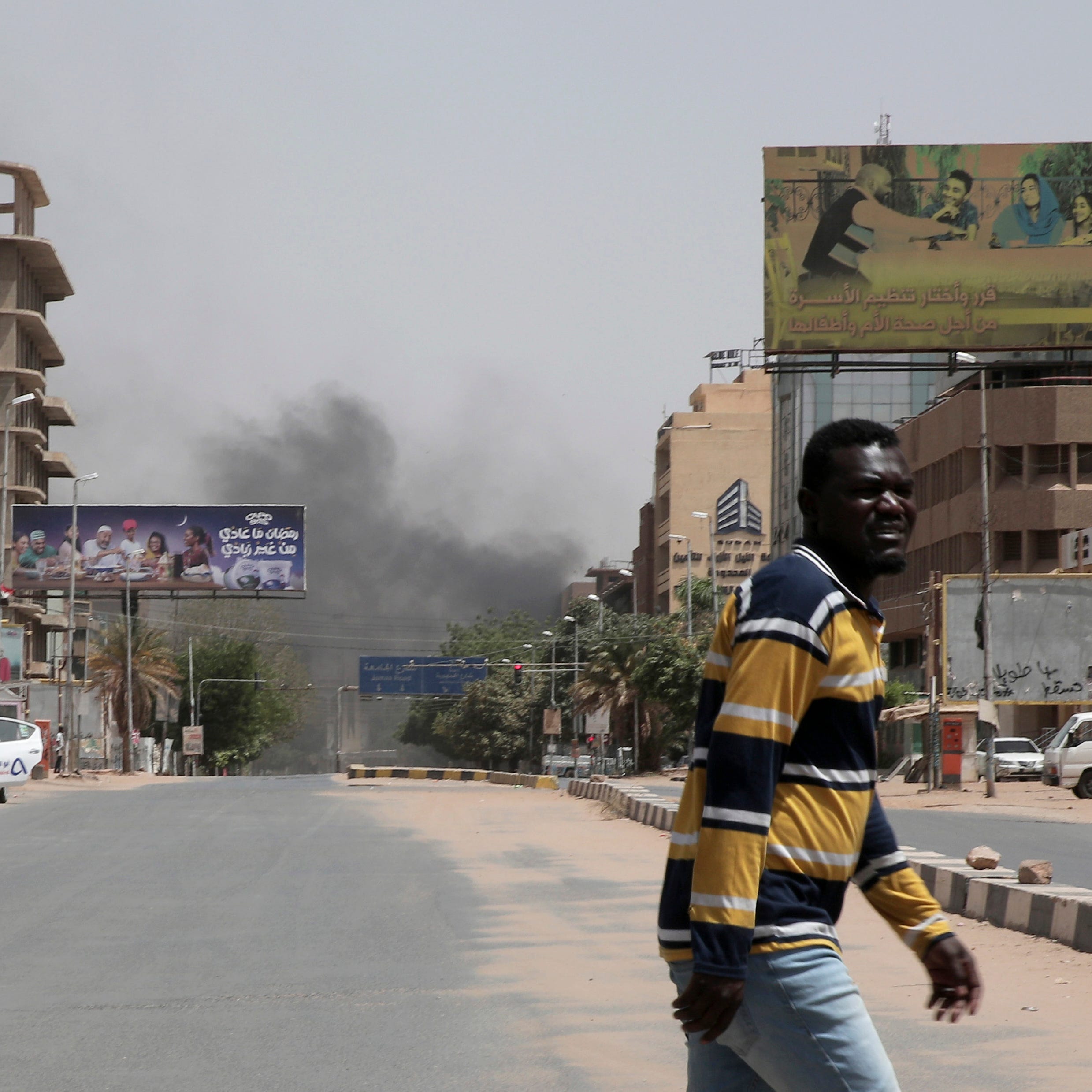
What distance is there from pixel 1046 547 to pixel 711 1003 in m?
61.1

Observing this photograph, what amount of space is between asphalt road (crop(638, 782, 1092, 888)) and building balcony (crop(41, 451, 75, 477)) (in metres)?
65.2

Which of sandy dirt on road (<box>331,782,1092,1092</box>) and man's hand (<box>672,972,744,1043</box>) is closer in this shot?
man's hand (<box>672,972,744,1043</box>)

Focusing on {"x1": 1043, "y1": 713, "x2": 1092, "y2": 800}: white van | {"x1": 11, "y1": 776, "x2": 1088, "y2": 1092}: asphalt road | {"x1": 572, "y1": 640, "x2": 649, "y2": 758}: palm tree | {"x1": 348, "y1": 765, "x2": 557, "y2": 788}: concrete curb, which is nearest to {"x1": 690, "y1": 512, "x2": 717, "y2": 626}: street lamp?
{"x1": 572, "y1": 640, "x2": 649, "y2": 758}: palm tree

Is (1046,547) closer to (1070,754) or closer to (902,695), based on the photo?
(902,695)

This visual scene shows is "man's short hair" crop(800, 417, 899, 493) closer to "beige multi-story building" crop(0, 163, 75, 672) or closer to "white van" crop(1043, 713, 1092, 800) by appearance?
"white van" crop(1043, 713, 1092, 800)

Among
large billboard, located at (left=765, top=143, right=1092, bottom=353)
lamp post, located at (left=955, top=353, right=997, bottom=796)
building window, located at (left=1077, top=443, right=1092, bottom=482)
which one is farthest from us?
building window, located at (left=1077, top=443, right=1092, bottom=482)

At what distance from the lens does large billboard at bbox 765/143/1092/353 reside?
39.3m

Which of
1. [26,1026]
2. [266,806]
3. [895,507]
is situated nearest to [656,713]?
[266,806]

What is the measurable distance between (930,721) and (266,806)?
616 inches

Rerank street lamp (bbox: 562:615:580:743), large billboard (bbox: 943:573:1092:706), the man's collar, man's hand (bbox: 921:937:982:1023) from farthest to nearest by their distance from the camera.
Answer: street lamp (bbox: 562:615:580:743) → large billboard (bbox: 943:573:1092:706) → man's hand (bbox: 921:937:982:1023) → the man's collar

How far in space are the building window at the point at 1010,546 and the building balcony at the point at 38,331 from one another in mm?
45093

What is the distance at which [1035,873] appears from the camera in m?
11.9

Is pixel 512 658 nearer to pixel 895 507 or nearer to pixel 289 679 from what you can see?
pixel 289 679

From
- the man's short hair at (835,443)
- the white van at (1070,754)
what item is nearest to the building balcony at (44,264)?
the white van at (1070,754)
